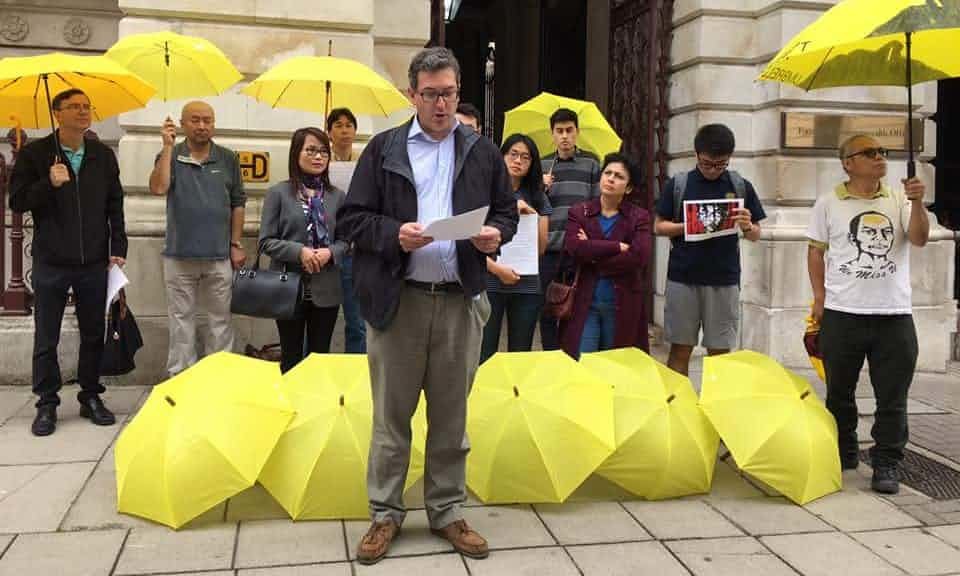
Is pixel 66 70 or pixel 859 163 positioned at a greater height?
pixel 66 70

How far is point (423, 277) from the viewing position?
12.0 ft

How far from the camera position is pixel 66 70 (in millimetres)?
5094

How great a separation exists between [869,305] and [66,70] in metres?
4.56

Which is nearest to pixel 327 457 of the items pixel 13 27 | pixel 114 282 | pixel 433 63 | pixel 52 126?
pixel 433 63

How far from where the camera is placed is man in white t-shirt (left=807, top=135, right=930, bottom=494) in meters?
4.76

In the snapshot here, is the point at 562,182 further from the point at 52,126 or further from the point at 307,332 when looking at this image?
the point at 52,126

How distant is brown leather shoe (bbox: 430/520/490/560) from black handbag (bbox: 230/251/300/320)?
2.22m

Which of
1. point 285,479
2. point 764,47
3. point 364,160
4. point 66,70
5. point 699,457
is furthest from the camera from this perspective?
point 764,47

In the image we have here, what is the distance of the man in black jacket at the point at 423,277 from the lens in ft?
11.8

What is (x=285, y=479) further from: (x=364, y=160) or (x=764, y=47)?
(x=764, y=47)

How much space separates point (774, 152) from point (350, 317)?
4.42m

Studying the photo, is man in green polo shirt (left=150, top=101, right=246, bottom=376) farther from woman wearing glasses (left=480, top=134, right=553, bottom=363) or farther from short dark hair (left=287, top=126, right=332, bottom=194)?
woman wearing glasses (left=480, top=134, right=553, bottom=363)

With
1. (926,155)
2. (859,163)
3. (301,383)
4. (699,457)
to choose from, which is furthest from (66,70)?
(926,155)

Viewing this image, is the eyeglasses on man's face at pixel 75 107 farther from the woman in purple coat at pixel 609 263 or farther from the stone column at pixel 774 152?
the stone column at pixel 774 152
